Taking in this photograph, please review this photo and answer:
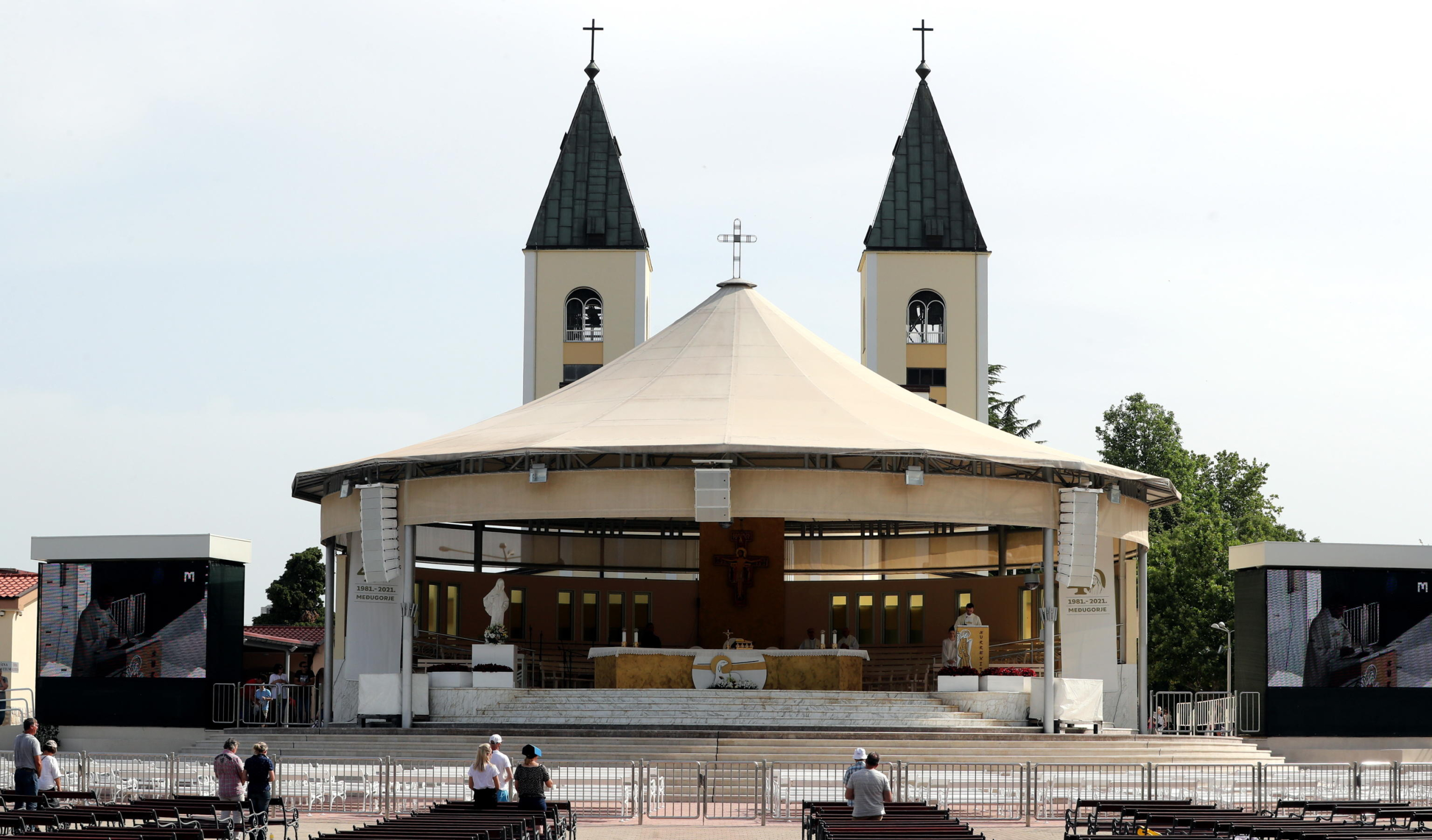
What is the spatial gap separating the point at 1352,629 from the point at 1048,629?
6749mm

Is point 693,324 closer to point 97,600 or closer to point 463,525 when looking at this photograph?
point 463,525

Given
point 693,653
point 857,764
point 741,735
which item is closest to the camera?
point 857,764

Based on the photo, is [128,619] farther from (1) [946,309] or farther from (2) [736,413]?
(1) [946,309]

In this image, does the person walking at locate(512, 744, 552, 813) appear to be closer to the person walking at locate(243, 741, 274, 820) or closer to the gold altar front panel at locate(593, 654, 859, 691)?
the person walking at locate(243, 741, 274, 820)

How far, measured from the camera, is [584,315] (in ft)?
179

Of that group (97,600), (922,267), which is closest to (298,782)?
(97,600)

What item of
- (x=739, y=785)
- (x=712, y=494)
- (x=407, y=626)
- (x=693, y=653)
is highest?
(x=712, y=494)

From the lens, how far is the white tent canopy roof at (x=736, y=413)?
90.4 ft

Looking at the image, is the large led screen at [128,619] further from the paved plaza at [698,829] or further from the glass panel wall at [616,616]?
the paved plaza at [698,829]

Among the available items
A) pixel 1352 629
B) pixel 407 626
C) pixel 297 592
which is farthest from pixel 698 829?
pixel 297 592

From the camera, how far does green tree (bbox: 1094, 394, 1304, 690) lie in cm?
5312

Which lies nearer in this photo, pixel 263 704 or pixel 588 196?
pixel 263 704

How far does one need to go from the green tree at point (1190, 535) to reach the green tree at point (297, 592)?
108 ft

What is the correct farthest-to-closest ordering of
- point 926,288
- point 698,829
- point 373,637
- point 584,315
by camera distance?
point 584,315, point 926,288, point 373,637, point 698,829
